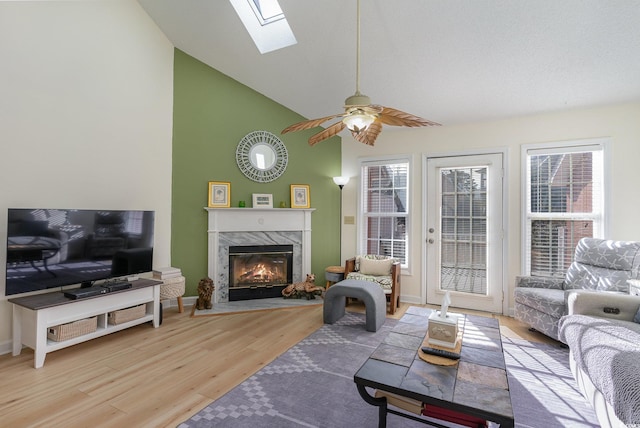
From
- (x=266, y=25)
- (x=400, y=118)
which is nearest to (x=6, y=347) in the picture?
(x=400, y=118)

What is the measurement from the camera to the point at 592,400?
1950 millimetres

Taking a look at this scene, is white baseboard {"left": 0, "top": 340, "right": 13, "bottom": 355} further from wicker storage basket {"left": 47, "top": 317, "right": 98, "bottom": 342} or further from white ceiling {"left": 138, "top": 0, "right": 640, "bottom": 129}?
white ceiling {"left": 138, "top": 0, "right": 640, "bottom": 129}

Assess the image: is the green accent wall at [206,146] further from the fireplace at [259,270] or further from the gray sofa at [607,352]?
the gray sofa at [607,352]

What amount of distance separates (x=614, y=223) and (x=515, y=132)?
1437 millimetres

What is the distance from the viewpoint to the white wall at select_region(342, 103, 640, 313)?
331 cm

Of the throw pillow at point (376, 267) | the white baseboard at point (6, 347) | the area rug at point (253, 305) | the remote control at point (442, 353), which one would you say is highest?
the throw pillow at point (376, 267)

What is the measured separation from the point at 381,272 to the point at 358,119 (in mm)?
2699

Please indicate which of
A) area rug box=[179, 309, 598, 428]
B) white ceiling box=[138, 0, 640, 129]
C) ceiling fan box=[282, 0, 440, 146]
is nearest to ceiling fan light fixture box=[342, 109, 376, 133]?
ceiling fan box=[282, 0, 440, 146]

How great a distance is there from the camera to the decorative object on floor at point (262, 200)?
434 cm

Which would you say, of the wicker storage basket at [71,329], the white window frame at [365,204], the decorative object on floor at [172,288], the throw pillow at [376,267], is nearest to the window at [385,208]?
the white window frame at [365,204]

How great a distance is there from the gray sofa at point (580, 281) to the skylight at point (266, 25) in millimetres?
3638

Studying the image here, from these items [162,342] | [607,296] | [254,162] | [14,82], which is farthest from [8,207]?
[607,296]

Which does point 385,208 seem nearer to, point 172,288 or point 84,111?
point 172,288

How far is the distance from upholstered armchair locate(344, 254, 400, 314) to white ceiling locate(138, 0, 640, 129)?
2023mm
